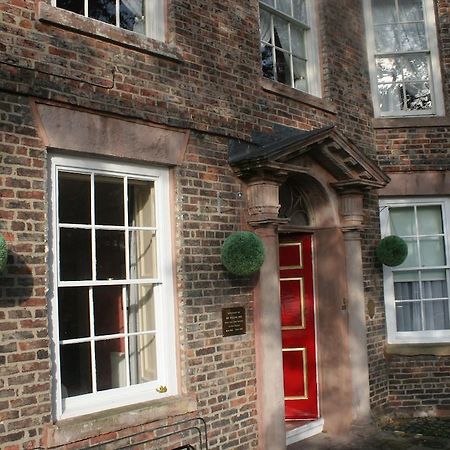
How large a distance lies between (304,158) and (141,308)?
271 centimetres

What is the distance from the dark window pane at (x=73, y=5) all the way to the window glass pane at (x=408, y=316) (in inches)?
223

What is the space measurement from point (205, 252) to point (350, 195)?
2.50 meters

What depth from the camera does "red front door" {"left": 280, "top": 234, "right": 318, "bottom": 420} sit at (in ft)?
23.9

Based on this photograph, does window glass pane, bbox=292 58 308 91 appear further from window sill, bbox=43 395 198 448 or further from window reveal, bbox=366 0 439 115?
window sill, bbox=43 395 198 448

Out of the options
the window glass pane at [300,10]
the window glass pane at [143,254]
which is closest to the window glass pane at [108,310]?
the window glass pane at [143,254]

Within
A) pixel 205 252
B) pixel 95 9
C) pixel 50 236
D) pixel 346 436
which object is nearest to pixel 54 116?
pixel 50 236

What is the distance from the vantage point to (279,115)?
6.89 metres

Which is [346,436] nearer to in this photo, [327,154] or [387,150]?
[327,154]

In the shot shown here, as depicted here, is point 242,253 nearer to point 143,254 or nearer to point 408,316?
point 143,254

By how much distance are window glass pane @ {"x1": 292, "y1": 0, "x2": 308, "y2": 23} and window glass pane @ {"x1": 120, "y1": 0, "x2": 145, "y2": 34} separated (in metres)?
2.65

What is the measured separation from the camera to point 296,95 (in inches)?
281

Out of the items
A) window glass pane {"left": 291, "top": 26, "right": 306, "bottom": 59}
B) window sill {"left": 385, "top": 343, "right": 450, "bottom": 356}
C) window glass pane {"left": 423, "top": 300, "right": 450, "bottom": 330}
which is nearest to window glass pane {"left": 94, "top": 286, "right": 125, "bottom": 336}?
window glass pane {"left": 291, "top": 26, "right": 306, "bottom": 59}

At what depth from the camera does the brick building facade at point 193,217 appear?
455 centimetres

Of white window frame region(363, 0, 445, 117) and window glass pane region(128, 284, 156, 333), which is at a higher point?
white window frame region(363, 0, 445, 117)
